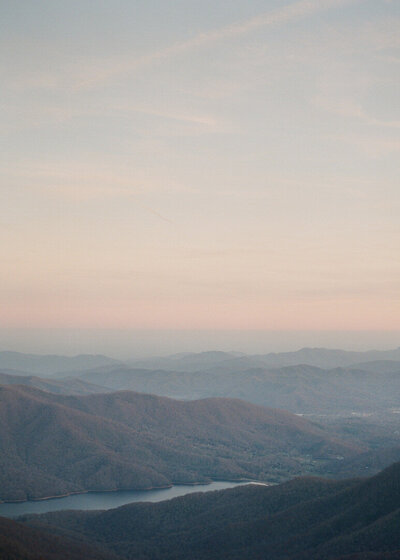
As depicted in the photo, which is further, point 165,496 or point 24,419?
point 24,419

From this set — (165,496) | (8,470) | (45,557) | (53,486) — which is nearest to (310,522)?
(45,557)

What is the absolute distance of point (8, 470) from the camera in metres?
160

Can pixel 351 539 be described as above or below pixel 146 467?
above

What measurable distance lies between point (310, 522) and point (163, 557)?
79.6 feet

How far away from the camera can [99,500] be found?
151 m

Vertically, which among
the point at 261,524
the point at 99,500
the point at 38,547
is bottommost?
the point at 99,500

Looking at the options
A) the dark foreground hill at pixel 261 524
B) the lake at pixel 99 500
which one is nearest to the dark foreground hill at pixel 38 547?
the dark foreground hill at pixel 261 524

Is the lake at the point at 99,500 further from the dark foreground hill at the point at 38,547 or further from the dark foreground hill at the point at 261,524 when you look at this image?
the dark foreground hill at the point at 38,547

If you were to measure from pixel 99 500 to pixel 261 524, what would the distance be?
65937 mm

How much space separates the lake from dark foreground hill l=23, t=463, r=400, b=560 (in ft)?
63.2

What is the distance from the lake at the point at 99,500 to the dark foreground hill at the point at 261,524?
63.2 ft

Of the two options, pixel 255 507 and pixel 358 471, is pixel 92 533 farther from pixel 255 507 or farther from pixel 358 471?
pixel 358 471

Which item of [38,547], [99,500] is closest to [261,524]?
[38,547]

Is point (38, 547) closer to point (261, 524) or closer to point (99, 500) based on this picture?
point (261, 524)
